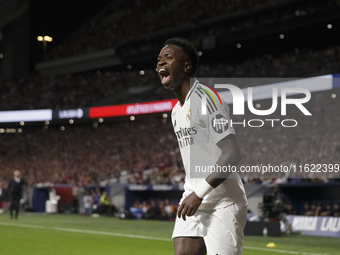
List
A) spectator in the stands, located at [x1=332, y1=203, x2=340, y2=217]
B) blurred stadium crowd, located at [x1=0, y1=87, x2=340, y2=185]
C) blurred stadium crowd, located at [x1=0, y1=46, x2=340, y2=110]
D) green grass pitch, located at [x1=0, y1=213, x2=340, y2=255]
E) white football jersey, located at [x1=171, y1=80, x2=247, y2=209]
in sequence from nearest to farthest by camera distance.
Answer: white football jersey, located at [x1=171, y1=80, x2=247, y2=209] < green grass pitch, located at [x1=0, y1=213, x2=340, y2=255] < spectator in the stands, located at [x1=332, y1=203, x2=340, y2=217] < blurred stadium crowd, located at [x1=0, y1=87, x2=340, y2=185] < blurred stadium crowd, located at [x1=0, y1=46, x2=340, y2=110]

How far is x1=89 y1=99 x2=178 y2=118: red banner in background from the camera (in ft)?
106

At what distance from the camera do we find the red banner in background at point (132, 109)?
106 ft

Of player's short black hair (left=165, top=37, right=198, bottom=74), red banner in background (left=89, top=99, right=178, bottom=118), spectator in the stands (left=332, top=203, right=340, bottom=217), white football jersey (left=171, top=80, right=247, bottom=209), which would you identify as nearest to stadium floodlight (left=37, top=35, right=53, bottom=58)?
red banner in background (left=89, top=99, right=178, bottom=118)

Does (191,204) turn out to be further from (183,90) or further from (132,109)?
(132,109)

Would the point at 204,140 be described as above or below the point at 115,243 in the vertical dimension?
above

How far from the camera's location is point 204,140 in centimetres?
371

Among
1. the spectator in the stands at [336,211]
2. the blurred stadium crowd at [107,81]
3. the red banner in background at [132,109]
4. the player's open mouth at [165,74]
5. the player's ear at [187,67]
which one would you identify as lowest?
the spectator in the stands at [336,211]

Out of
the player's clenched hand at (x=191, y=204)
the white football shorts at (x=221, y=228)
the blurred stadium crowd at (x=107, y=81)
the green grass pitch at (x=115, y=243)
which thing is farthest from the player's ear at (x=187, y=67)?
the blurred stadium crowd at (x=107, y=81)

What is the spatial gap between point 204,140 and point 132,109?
31792 millimetres

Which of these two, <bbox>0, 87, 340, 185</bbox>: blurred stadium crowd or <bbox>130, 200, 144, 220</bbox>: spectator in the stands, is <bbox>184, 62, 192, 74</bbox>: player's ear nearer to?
<bbox>0, 87, 340, 185</bbox>: blurred stadium crowd

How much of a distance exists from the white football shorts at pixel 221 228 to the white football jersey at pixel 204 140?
0.20 feet

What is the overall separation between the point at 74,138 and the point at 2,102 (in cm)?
788

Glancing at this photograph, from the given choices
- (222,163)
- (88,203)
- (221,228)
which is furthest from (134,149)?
(222,163)

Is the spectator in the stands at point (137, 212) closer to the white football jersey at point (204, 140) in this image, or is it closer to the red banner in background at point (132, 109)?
the red banner in background at point (132, 109)
